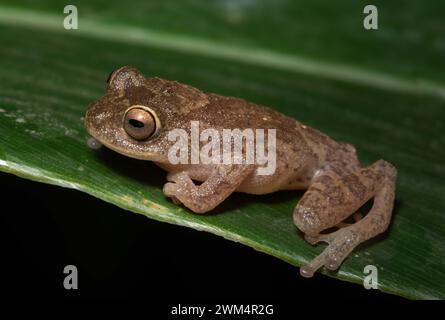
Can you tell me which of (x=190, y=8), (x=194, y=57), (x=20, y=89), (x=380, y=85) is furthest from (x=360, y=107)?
(x=20, y=89)

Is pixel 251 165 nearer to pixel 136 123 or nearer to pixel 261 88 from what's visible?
pixel 136 123

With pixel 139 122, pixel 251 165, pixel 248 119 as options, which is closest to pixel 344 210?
pixel 251 165

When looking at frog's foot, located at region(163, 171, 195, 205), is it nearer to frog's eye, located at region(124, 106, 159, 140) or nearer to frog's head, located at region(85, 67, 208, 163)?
frog's head, located at region(85, 67, 208, 163)

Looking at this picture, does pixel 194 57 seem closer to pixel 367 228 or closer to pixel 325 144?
pixel 325 144

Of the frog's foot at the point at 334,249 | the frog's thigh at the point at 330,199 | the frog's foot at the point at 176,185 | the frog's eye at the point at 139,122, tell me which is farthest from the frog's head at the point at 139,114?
the frog's foot at the point at 334,249

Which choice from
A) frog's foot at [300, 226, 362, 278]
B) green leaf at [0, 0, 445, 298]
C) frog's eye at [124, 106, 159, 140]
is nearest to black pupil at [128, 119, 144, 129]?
frog's eye at [124, 106, 159, 140]

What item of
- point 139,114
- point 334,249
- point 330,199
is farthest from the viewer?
point 330,199
